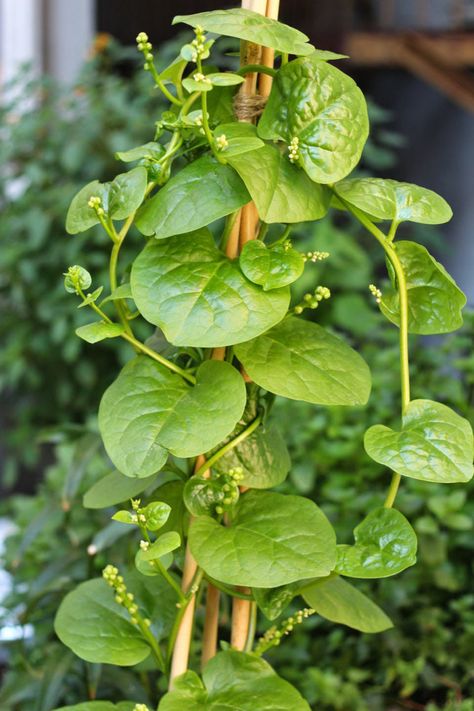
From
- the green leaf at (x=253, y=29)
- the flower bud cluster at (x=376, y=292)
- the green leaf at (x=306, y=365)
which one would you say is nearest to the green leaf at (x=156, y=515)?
the green leaf at (x=306, y=365)

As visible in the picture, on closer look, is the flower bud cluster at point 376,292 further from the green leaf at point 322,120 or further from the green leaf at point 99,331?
the green leaf at point 99,331

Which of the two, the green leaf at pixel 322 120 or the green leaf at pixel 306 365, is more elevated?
the green leaf at pixel 322 120

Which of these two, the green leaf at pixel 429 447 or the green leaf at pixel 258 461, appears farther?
the green leaf at pixel 258 461

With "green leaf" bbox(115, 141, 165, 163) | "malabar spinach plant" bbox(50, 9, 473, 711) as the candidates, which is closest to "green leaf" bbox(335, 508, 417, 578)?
"malabar spinach plant" bbox(50, 9, 473, 711)

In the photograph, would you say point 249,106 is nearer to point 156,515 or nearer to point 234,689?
point 156,515

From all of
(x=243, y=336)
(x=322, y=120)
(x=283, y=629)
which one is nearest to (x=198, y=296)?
(x=243, y=336)

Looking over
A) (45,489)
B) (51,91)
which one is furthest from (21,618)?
(51,91)

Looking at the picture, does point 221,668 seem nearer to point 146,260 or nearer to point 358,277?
point 146,260

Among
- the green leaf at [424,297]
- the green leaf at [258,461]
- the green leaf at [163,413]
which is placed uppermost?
the green leaf at [424,297]
